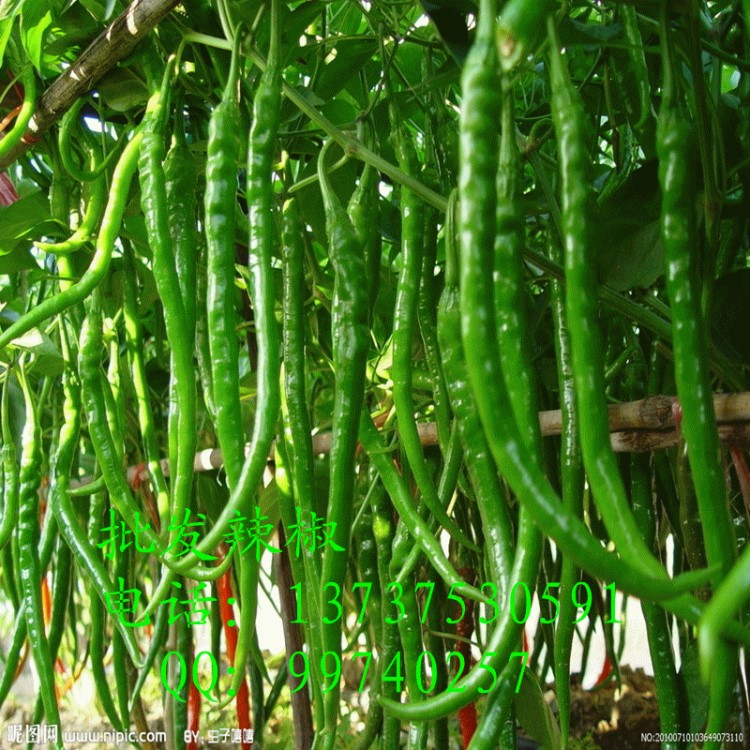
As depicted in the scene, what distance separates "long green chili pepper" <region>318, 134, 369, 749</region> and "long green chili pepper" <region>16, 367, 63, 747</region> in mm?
470

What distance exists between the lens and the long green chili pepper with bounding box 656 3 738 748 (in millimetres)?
371

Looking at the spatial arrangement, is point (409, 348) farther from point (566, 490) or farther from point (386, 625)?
point (386, 625)

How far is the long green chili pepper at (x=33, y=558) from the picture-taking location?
0.83 meters

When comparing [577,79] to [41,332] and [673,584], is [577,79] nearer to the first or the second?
[41,332]

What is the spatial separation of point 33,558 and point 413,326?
0.58m

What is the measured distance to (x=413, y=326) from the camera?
57 cm

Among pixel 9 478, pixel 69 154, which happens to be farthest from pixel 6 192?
pixel 9 478

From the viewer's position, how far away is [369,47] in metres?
0.78

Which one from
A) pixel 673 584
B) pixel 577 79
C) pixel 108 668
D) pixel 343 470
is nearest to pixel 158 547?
pixel 343 470

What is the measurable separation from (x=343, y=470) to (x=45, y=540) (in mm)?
536

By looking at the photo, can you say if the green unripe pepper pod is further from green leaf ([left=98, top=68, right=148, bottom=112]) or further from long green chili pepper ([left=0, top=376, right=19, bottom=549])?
long green chili pepper ([left=0, top=376, right=19, bottom=549])

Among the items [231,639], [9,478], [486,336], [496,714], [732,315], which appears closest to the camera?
[486,336]

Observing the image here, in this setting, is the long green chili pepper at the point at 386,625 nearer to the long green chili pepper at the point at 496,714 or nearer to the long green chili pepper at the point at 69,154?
the long green chili pepper at the point at 496,714

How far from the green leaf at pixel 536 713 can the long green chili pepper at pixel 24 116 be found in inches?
26.9
